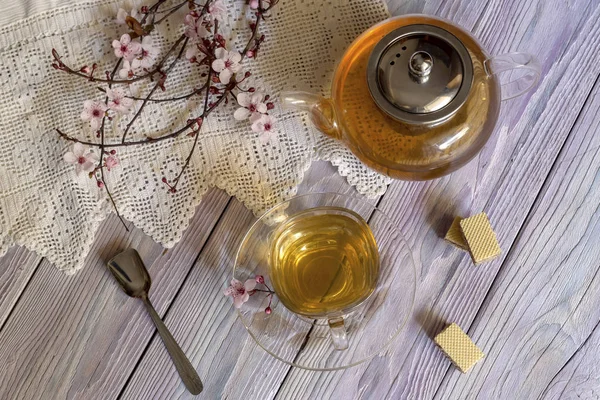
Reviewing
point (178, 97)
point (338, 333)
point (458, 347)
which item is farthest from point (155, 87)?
point (458, 347)

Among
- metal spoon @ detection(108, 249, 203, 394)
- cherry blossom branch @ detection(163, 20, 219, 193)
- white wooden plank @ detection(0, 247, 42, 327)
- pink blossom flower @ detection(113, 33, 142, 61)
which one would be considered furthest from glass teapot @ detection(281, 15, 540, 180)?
white wooden plank @ detection(0, 247, 42, 327)

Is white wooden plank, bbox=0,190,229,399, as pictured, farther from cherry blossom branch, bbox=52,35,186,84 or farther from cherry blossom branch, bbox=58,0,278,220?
cherry blossom branch, bbox=52,35,186,84

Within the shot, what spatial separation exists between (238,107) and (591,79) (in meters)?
0.51

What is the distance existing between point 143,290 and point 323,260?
0.84ft

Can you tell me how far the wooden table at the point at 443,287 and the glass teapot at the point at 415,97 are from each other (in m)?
0.12

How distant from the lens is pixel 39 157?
84 centimetres

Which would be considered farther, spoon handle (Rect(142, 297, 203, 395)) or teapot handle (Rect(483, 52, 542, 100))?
spoon handle (Rect(142, 297, 203, 395))

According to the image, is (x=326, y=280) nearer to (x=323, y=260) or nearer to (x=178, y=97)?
(x=323, y=260)

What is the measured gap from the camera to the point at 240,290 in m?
0.78

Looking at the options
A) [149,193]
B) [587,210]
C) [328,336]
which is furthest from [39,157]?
[587,210]

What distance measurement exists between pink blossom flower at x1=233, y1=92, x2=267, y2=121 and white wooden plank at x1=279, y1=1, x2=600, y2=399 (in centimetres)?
22

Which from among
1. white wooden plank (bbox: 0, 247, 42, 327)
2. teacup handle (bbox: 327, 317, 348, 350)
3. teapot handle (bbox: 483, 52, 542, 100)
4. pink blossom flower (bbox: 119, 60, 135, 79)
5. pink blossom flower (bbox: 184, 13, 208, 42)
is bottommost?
white wooden plank (bbox: 0, 247, 42, 327)

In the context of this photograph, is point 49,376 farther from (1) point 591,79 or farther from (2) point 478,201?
(1) point 591,79

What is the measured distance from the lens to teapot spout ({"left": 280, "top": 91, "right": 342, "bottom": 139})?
742 millimetres
